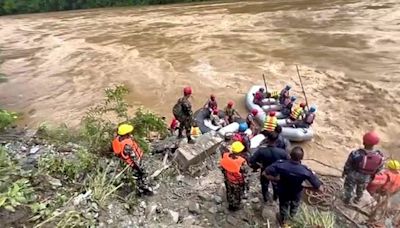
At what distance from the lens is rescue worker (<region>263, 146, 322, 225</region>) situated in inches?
195

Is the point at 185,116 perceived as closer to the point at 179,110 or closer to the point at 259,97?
the point at 179,110

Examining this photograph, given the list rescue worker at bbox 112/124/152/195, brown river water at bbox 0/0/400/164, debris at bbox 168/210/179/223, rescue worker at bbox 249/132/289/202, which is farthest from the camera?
brown river water at bbox 0/0/400/164

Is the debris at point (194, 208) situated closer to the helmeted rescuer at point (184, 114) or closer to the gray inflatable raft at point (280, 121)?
the helmeted rescuer at point (184, 114)

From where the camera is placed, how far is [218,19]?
76.4 feet

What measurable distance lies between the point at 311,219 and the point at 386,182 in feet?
4.52

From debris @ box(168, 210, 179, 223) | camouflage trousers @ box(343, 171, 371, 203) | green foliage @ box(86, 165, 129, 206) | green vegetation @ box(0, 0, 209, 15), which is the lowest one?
green vegetation @ box(0, 0, 209, 15)

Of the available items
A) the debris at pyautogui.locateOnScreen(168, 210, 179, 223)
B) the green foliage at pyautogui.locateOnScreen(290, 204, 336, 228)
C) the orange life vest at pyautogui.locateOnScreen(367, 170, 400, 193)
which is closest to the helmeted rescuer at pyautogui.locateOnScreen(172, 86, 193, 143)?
the debris at pyautogui.locateOnScreen(168, 210, 179, 223)

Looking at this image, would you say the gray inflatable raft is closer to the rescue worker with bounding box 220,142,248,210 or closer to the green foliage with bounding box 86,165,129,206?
the rescue worker with bounding box 220,142,248,210

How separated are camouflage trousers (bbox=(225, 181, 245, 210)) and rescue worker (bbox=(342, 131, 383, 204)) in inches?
60.2

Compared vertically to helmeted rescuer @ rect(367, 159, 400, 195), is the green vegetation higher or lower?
lower

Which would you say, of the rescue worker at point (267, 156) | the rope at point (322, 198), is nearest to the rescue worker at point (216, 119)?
the rope at point (322, 198)

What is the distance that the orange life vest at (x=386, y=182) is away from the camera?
222 inches

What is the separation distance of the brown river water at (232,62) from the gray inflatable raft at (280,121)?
0.29 m

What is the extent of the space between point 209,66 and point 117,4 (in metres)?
22.2
